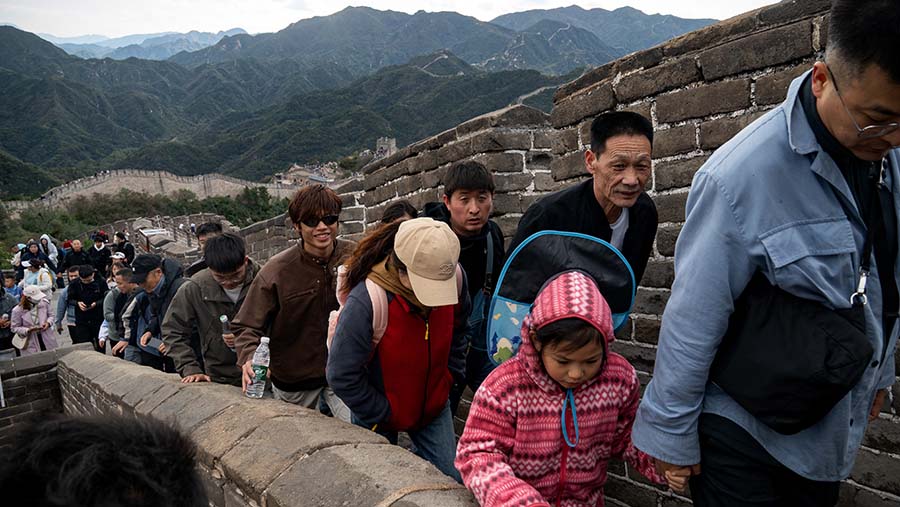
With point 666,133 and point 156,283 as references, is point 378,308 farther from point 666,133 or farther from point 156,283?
point 156,283

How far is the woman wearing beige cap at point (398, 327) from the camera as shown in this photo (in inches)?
86.4

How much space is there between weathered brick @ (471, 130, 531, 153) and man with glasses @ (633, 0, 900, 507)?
2.25 metres

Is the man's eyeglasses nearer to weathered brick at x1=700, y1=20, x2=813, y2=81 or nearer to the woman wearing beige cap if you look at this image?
weathered brick at x1=700, y1=20, x2=813, y2=81

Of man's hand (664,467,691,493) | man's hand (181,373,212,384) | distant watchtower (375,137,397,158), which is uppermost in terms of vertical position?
man's hand (664,467,691,493)

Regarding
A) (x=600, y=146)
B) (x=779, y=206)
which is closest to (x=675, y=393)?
(x=779, y=206)

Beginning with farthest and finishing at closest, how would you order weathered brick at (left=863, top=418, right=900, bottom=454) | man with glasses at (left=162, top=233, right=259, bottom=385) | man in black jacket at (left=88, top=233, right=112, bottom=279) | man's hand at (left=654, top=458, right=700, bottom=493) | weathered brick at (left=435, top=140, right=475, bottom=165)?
man in black jacket at (left=88, top=233, right=112, bottom=279), weathered brick at (left=435, top=140, right=475, bottom=165), man with glasses at (left=162, top=233, right=259, bottom=385), weathered brick at (left=863, top=418, right=900, bottom=454), man's hand at (left=654, top=458, right=700, bottom=493)

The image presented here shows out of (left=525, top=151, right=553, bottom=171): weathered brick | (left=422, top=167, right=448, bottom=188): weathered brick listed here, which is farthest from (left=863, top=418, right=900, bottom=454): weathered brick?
(left=422, top=167, right=448, bottom=188): weathered brick

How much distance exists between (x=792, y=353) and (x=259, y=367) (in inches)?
91.6

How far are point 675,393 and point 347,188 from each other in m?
4.58

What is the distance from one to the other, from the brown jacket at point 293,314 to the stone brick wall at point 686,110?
137 centimetres

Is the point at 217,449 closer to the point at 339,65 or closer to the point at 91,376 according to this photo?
the point at 91,376

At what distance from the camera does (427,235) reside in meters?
2.20

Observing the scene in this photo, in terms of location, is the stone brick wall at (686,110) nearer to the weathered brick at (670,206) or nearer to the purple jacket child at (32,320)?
the weathered brick at (670,206)

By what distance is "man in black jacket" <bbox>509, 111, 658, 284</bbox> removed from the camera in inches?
87.4
